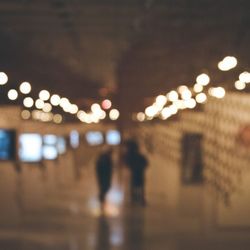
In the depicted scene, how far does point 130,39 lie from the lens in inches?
995

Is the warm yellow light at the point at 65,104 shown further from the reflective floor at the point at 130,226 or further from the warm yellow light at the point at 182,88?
the warm yellow light at the point at 182,88

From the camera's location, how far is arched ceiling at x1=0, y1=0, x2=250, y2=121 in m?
18.1

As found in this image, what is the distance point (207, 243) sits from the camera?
16938mm

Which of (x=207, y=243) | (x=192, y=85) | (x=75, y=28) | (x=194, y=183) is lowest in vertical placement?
(x=207, y=243)

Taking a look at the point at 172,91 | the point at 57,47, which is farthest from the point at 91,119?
the point at 172,91

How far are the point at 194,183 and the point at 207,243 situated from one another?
3954mm

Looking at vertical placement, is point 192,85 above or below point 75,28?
below

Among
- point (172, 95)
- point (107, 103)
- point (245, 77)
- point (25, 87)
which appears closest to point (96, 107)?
point (107, 103)

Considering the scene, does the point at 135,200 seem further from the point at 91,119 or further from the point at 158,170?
the point at 91,119

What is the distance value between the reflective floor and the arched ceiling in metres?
3.05

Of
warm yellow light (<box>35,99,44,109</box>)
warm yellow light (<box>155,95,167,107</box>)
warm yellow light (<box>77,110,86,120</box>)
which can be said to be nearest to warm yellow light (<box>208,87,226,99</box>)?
warm yellow light (<box>155,95,167,107</box>)

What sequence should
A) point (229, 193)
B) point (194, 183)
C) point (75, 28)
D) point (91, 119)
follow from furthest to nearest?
1. point (91, 119)
2. point (75, 28)
3. point (194, 183)
4. point (229, 193)

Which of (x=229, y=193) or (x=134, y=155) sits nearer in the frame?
(x=229, y=193)

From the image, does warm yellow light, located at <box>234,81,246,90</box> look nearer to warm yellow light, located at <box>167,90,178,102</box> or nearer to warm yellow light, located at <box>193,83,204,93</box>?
warm yellow light, located at <box>193,83,204,93</box>
